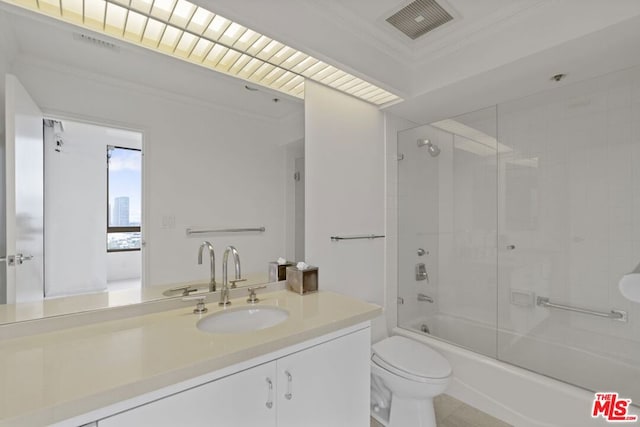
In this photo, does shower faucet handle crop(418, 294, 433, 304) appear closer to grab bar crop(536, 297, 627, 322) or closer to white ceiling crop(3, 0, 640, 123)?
grab bar crop(536, 297, 627, 322)

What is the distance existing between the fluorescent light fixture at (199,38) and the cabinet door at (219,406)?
4.68ft

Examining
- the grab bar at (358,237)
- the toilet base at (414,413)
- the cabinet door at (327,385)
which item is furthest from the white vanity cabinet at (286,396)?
the grab bar at (358,237)

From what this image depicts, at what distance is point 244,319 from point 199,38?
1.39m

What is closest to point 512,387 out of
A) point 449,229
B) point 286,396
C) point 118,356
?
point 449,229

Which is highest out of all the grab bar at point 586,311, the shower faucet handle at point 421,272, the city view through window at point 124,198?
the city view through window at point 124,198

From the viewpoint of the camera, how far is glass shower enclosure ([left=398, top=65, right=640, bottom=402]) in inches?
76.1

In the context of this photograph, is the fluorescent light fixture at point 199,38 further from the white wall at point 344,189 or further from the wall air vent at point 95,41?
the white wall at point 344,189

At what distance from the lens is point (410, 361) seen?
65.1 inches

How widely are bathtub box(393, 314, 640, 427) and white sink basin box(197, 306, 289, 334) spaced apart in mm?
→ 1387

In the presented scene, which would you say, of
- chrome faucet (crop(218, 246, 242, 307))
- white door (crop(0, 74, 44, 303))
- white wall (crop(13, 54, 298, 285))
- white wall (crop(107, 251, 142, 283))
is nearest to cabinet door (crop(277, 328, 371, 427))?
chrome faucet (crop(218, 246, 242, 307))

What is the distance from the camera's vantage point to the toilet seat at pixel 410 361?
1529mm

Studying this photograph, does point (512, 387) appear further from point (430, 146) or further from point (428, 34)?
point (428, 34)

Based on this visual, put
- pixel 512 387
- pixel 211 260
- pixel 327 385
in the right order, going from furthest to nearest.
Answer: pixel 512 387, pixel 211 260, pixel 327 385

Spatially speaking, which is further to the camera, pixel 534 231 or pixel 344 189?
pixel 534 231
